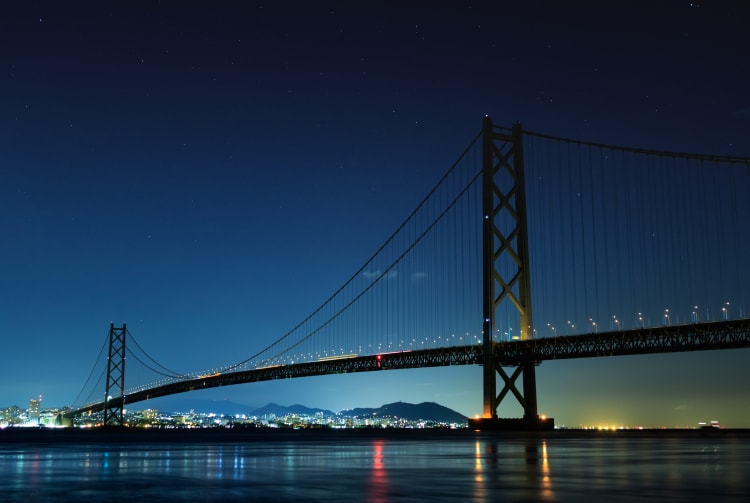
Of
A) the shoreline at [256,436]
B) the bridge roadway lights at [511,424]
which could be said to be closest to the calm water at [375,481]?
the shoreline at [256,436]

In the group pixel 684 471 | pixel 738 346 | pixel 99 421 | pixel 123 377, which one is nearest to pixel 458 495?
pixel 684 471

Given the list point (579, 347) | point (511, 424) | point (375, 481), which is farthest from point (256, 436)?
point (375, 481)

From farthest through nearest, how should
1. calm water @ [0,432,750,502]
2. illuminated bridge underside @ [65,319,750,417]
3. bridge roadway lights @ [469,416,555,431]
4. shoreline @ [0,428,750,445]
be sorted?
bridge roadway lights @ [469,416,555,431] → illuminated bridge underside @ [65,319,750,417] → shoreline @ [0,428,750,445] → calm water @ [0,432,750,502]

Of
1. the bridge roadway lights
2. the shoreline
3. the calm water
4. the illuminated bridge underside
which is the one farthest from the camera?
the bridge roadway lights

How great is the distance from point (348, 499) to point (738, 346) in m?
54.7

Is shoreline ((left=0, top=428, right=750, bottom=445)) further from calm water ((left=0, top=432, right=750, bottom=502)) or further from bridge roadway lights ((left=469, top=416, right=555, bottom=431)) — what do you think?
calm water ((left=0, top=432, right=750, bottom=502))

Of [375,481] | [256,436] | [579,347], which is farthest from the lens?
[579,347]

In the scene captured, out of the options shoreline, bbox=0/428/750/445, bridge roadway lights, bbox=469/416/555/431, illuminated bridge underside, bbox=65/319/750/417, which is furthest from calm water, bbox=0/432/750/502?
bridge roadway lights, bbox=469/416/555/431

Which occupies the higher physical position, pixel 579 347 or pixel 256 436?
pixel 579 347

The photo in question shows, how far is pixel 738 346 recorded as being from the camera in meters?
60.5

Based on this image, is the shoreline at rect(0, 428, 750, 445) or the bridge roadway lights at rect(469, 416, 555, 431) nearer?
the shoreline at rect(0, 428, 750, 445)

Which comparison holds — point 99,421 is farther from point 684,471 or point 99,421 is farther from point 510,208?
point 684,471

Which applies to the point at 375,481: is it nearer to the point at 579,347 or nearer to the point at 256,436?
the point at 256,436

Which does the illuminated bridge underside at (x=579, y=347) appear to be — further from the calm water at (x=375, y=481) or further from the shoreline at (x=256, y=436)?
the calm water at (x=375, y=481)
